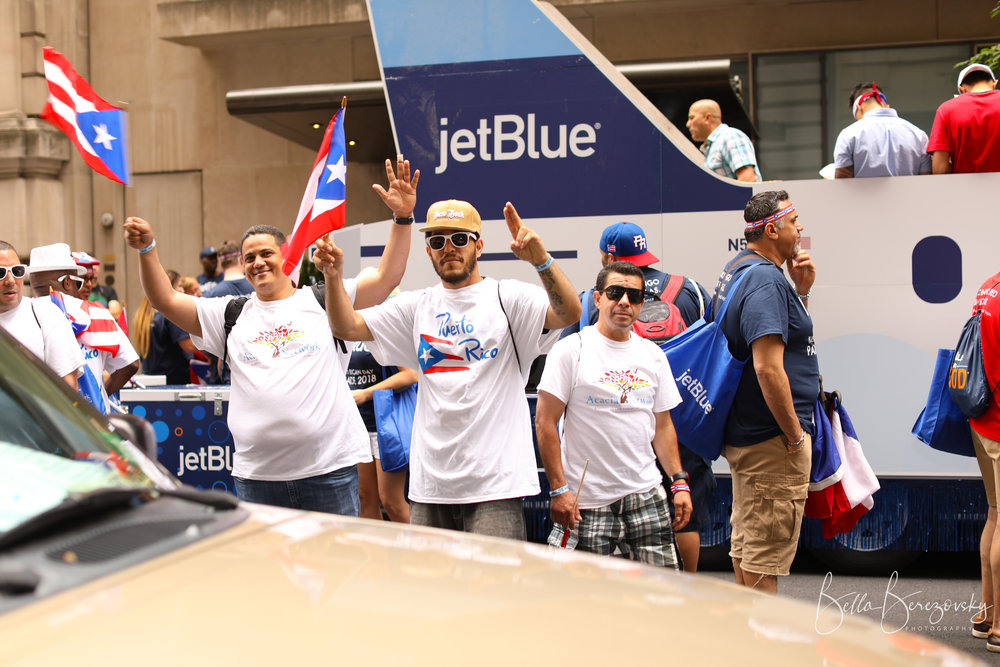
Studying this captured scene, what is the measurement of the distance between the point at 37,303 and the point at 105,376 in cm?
158

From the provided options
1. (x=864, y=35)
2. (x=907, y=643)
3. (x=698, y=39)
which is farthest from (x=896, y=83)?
(x=907, y=643)

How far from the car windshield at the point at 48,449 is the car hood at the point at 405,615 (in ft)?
0.84

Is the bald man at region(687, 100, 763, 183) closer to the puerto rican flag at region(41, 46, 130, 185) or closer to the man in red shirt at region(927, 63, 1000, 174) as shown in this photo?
the man in red shirt at region(927, 63, 1000, 174)

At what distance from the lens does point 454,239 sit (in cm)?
436

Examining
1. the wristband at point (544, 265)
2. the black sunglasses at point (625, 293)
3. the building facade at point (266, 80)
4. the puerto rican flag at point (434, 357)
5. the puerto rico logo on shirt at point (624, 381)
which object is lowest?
the puerto rico logo on shirt at point (624, 381)

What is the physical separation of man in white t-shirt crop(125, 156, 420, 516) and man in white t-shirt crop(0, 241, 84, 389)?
1.09 meters

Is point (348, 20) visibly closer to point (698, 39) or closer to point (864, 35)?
point (698, 39)

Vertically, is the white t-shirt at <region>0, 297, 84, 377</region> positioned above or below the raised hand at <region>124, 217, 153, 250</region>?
below

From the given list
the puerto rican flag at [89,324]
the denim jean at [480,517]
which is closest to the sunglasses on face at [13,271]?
the puerto rican flag at [89,324]

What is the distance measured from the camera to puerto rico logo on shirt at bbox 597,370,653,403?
15.0 ft

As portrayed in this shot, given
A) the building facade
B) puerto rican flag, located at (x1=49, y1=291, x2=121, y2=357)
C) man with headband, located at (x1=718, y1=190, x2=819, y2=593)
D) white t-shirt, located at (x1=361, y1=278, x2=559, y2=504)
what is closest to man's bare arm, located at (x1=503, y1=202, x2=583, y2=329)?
white t-shirt, located at (x1=361, y1=278, x2=559, y2=504)

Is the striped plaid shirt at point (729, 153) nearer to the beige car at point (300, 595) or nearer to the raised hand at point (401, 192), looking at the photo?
the raised hand at point (401, 192)

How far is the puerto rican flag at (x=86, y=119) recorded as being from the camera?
5418 mm

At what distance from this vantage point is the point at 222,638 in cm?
165
